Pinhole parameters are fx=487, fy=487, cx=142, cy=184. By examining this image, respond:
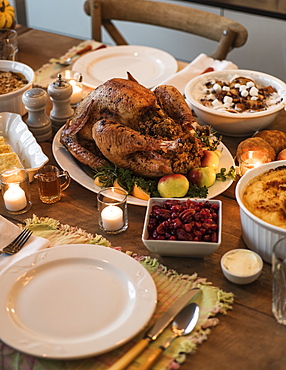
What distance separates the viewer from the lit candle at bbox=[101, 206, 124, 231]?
142 centimetres

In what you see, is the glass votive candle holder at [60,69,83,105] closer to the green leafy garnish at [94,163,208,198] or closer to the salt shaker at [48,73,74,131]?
the salt shaker at [48,73,74,131]

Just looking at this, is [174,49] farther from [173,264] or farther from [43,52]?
[173,264]

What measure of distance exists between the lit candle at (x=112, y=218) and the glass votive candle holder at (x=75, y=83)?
84 centimetres

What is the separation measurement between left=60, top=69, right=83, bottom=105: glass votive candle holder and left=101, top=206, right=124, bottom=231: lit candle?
836 millimetres

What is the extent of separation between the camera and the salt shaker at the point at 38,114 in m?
1.81

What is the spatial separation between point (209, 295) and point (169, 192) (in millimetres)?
400

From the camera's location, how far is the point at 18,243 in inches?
53.2

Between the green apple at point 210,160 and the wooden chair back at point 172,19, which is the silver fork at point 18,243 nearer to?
the green apple at point 210,160

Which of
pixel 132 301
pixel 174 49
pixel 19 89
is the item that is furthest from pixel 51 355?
pixel 174 49

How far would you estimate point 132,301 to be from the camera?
115 centimetres

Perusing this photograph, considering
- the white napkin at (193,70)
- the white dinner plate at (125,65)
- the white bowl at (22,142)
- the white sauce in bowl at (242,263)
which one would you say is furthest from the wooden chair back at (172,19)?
the white sauce in bowl at (242,263)

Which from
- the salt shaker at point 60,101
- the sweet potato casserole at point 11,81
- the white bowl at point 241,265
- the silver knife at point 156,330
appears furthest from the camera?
the sweet potato casserole at point 11,81

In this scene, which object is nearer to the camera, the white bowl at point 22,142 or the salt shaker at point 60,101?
the white bowl at point 22,142

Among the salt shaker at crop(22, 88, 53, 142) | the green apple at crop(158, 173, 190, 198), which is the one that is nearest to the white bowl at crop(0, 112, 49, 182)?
the salt shaker at crop(22, 88, 53, 142)
